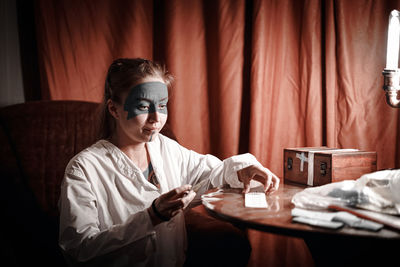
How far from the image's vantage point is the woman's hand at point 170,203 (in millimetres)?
975

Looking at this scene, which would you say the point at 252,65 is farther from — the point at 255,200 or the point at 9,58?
the point at 9,58

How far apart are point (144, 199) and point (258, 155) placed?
0.83 m

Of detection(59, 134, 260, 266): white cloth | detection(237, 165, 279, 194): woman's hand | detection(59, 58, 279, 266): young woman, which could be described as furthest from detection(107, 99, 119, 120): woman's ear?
detection(237, 165, 279, 194): woman's hand

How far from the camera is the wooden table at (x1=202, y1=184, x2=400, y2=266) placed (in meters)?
0.78

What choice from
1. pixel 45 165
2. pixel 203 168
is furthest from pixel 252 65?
pixel 45 165

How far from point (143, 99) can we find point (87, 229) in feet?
1.58

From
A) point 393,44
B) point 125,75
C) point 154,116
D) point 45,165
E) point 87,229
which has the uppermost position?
point 393,44

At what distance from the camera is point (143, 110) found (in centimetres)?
120

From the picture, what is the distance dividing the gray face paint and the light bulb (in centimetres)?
90

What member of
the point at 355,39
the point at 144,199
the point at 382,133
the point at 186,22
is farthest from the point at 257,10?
the point at 144,199

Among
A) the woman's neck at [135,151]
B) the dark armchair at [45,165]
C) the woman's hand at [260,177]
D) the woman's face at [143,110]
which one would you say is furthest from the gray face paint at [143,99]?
the woman's hand at [260,177]

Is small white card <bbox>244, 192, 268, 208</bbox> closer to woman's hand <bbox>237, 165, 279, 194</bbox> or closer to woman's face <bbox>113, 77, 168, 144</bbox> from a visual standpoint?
woman's hand <bbox>237, 165, 279, 194</bbox>

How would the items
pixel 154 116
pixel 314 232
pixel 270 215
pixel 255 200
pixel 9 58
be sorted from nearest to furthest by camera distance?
1. pixel 314 232
2. pixel 270 215
3. pixel 255 200
4. pixel 154 116
5. pixel 9 58

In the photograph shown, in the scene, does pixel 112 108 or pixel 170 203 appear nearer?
pixel 170 203
